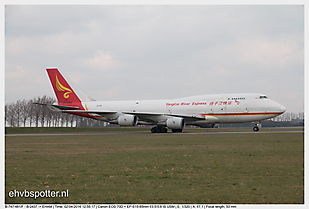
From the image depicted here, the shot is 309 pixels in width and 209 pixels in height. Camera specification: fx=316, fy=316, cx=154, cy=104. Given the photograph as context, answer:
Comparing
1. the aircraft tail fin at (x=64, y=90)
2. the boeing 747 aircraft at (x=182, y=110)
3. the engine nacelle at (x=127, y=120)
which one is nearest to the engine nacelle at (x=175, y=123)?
the boeing 747 aircraft at (x=182, y=110)

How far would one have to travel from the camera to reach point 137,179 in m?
8.92

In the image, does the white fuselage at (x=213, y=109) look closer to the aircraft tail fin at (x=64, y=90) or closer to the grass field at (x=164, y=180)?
the aircraft tail fin at (x=64, y=90)

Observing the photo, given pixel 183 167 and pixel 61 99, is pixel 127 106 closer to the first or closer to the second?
pixel 61 99

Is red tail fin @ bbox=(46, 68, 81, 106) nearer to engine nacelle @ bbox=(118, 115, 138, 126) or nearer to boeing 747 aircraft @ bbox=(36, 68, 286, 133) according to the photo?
boeing 747 aircraft @ bbox=(36, 68, 286, 133)

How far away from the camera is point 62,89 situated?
49719 mm

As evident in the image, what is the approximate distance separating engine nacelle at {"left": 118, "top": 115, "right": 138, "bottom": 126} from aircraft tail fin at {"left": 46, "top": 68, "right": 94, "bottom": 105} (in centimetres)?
1074

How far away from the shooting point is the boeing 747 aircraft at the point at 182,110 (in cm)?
3866

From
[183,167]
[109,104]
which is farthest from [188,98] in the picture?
[183,167]

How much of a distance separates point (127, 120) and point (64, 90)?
1451 centimetres

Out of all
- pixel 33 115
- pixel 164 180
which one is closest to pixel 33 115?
pixel 33 115

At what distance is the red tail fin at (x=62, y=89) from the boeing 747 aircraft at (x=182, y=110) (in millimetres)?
219

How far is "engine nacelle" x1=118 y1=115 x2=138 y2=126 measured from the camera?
133ft

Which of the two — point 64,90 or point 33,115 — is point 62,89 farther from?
point 33,115

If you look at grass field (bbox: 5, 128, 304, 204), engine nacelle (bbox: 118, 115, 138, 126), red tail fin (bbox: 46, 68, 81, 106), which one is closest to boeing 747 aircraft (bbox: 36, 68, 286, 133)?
engine nacelle (bbox: 118, 115, 138, 126)
